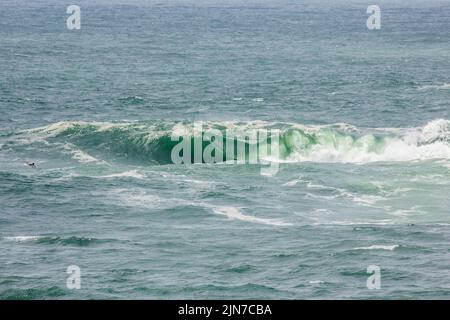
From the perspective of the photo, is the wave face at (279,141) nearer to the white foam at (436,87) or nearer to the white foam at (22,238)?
the white foam at (436,87)

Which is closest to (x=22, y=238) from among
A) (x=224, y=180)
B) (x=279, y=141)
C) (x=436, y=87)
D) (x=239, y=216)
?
(x=239, y=216)

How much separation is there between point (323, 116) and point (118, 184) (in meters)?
29.9

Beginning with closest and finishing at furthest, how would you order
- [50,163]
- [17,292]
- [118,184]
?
[17,292] → [118,184] → [50,163]

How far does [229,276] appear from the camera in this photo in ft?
161

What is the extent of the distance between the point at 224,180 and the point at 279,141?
1406 centimetres

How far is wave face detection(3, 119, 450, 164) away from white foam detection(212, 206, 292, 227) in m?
16.6

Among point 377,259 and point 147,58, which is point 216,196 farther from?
point 147,58

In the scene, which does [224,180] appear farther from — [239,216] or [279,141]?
[279,141]

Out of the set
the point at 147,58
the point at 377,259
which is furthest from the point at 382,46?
the point at 377,259

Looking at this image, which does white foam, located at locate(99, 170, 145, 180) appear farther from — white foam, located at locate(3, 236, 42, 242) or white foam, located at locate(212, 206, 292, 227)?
white foam, located at locate(3, 236, 42, 242)

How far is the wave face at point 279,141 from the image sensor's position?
79062mm

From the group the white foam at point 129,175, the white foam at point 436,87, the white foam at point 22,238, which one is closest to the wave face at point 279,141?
the white foam at point 129,175

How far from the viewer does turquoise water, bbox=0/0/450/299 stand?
49312mm

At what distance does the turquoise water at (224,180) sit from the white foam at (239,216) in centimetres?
11
